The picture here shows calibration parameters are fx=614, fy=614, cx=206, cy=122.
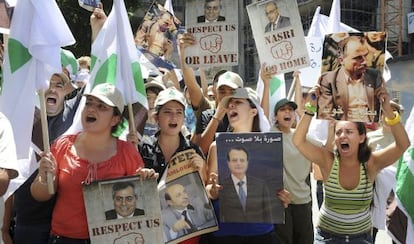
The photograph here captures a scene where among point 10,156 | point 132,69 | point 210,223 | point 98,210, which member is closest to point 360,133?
point 210,223

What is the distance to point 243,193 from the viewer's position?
411 cm

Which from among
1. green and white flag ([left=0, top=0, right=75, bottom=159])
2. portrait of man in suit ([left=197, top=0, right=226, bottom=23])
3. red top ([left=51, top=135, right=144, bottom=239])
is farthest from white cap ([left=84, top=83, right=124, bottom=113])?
portrait of man in suit ([left=197, top=0, right=226, bottom=23])

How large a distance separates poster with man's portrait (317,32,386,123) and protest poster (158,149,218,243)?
104 centimetres

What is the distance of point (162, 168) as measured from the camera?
4078 millimetres

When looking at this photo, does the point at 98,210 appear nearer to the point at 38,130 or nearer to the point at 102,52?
the point at 38,130

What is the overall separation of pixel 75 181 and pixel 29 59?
0.98m

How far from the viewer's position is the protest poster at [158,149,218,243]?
401 cm

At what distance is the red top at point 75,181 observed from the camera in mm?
3662

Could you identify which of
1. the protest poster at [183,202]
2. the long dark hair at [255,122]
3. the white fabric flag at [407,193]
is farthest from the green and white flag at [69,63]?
the white fabric flag at [407,193]

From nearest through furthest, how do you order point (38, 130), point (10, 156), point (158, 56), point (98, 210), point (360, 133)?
1. point (10, 156)
2. point (98, 210)
3. point (38, 130)
4. point (360, 133)
5. point (158, 56)

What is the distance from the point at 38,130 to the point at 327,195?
2192 millimetres

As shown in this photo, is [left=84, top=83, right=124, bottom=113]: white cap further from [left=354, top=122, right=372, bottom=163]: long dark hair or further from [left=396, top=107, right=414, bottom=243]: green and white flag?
[left=354, top=122, right=372, bottom=163]: long dark hair

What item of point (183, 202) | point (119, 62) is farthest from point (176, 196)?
point (119, 62)

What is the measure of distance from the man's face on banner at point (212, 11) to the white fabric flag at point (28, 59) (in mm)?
2028
